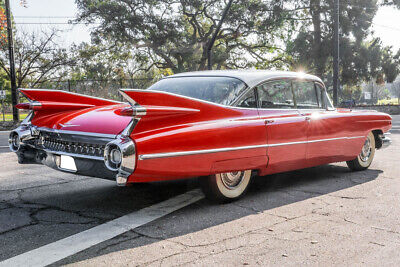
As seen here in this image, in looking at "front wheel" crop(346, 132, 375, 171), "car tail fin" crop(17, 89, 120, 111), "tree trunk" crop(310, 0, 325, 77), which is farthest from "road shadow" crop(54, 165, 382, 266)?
"tree trunk" crop(310, 0, 325, 77)

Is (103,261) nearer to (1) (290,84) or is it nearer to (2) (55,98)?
(2) (55,98)

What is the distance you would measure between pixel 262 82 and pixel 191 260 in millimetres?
2623

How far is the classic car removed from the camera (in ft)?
12.5

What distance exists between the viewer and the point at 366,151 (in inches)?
267

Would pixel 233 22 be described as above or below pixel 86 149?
above

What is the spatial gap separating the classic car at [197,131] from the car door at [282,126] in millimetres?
12

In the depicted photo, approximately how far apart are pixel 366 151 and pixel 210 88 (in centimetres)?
327

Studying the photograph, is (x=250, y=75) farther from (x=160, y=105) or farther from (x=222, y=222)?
(x=222, y=222)

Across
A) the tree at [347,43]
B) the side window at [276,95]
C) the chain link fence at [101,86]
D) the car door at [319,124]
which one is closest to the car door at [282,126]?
the side window at [276,95]

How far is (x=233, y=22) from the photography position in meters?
29.2

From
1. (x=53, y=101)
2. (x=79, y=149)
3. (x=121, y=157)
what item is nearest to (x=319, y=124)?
(x=121, y=157)

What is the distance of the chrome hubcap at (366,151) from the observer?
6.70 meters

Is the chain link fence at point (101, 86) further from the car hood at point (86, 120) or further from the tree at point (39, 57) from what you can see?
the car hood at point (86, 120)

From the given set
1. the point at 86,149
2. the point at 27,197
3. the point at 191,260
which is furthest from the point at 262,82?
the point at 27,197
